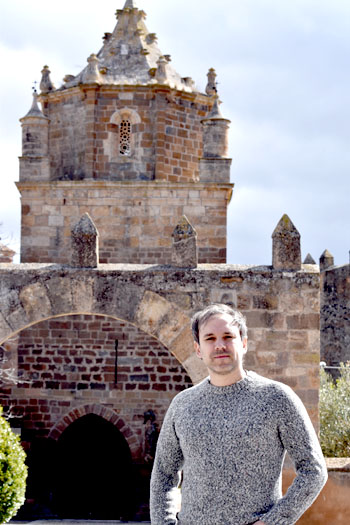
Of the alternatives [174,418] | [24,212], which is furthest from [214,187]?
[174,418]

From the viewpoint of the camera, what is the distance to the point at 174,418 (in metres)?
3.57

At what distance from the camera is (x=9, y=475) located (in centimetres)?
806

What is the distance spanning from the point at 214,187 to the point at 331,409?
4.95 meters

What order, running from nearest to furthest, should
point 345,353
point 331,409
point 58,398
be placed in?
point 331,409 → point 58,398 → point 345,353

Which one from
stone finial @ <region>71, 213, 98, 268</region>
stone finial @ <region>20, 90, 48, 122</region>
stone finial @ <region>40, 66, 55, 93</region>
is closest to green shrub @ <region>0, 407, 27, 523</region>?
stone finial @ <region>71, 213, 98, 268</region>

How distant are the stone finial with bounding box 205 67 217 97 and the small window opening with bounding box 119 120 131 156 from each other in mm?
2021

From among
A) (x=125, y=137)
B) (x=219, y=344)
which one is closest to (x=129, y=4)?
(x=125, y=137)

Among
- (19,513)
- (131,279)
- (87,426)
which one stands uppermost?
(131,279)

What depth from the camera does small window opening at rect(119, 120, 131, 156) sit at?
1634cm

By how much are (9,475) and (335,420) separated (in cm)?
687

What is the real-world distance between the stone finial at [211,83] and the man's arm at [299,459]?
14.3m

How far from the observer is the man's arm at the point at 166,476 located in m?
3.55

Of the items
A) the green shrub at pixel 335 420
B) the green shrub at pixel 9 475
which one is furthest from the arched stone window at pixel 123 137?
the green shrub at pixel 9 475

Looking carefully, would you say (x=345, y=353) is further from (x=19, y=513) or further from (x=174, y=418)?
(x=174, y=418)
